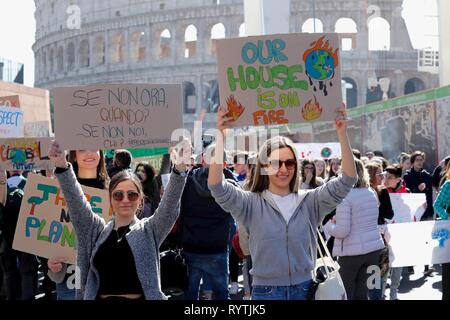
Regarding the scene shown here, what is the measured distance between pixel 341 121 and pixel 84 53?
48.6 meters

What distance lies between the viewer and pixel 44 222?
4.32 meters

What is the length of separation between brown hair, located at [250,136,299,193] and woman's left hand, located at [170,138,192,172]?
0.33 m

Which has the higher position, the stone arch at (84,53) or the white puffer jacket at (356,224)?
the stone arch at (84,53)

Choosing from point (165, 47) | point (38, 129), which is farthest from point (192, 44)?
point (38, 129)

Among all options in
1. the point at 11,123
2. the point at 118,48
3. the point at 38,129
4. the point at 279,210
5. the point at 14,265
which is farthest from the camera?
the point at 118,48

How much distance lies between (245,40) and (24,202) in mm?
1734

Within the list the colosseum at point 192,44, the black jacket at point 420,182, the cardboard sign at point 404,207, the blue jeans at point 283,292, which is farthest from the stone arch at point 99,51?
the blue jeans at point 283,292

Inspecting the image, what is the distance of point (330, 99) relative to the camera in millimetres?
3682

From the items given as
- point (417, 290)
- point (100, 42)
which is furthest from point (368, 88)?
point (417, 290)

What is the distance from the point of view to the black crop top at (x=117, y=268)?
292cm

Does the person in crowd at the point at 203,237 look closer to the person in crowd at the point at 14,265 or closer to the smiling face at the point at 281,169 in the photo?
the person in crowd at the point at 14,265

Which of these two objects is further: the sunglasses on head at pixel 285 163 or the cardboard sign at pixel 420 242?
the cardboard sign at pixel 420 242

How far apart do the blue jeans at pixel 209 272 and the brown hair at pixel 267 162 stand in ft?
7.15

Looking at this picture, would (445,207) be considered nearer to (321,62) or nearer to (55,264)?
(321,62)
